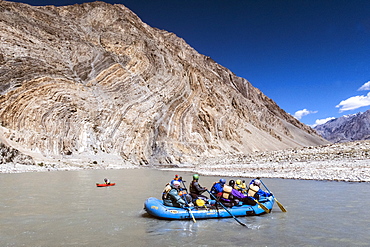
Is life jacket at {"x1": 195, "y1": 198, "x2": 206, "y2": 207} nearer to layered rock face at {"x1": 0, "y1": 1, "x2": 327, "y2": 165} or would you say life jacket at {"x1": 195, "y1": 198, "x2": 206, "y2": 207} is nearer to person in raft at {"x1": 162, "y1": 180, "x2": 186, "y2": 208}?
person in raft at {"x1": 162, "y1": 180, "x2": 186, "y2": 208}

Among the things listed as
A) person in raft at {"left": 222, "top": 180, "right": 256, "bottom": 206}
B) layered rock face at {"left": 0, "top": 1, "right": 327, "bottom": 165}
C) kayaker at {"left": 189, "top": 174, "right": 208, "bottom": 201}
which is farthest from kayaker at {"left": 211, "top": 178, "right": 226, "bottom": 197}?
layered rock face at {"left": 0, "top": 1, "right": 327, "bottom": 165}

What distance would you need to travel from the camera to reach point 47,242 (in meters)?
7.85

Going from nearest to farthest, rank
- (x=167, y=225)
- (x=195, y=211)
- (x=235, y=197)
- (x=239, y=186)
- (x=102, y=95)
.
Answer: (x=167, y=225) < (x=195, y=211) < (x=235, y=197) < (x=239, y=186) < (x=102, y=95)

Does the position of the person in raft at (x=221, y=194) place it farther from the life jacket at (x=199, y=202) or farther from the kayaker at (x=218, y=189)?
the life jacket at (x=199, y=202)

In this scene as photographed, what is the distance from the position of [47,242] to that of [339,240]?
314 inches

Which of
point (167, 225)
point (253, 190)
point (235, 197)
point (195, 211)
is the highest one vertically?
point (253, 190)

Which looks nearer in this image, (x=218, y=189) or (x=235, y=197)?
(x=235, y=197)

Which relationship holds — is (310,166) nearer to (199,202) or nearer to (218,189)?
(218,189)

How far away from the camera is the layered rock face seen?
44875 mm

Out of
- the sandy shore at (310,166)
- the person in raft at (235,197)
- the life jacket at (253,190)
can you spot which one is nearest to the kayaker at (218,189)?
the person in raft at (235,197)

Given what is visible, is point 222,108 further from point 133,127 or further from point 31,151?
point 31,151

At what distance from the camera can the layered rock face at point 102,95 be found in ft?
147

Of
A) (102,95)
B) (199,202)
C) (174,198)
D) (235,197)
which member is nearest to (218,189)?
(235,197)

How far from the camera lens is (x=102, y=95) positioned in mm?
54375
